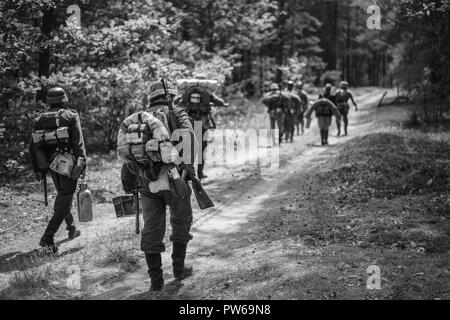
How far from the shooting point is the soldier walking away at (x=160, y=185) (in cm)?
619

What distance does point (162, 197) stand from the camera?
6371 mm

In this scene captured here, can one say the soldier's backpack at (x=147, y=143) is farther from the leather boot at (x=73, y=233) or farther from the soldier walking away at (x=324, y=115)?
the soldier walking away at (x=324, y=115)

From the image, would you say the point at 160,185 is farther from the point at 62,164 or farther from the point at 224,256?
the point at 62,164

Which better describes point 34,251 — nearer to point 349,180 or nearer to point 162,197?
point 162,197

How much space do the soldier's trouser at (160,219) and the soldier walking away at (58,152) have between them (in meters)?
2.24

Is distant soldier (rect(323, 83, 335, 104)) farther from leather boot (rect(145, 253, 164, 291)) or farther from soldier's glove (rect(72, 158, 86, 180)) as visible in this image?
leather boot (rect(145, 253, 164, 291))

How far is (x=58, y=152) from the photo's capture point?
8.12 meters

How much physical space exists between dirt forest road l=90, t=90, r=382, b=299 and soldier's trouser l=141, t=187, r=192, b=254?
1.86 ft

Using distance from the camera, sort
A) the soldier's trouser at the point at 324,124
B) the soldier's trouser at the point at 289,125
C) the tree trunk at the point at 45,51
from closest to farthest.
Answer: the tree trunk at the point at 45,51 < the soldier's trouser at the point at 324,124 < the soldier's trouser at the point at 289,125

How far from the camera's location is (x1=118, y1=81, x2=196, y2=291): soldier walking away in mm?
6188

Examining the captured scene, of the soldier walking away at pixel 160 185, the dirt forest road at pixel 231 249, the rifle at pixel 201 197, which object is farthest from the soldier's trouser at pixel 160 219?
the dirt forest road at pixel 231 249
